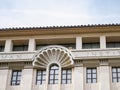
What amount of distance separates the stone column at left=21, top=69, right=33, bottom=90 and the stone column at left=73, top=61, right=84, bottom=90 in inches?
129

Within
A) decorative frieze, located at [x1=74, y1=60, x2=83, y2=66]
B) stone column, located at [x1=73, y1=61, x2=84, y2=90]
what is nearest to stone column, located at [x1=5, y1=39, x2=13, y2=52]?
decorative frieze, located at [x1=74, y1=60, x2=83, y2=66]

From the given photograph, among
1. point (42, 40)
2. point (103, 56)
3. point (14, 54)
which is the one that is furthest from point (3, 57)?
point (103, 56)

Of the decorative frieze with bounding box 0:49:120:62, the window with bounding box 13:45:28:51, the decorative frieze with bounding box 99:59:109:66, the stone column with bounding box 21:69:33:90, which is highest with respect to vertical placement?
the window with bounding box 13:45:28:51

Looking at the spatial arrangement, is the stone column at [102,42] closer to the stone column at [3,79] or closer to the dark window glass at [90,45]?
the dark window glass at [90,45]

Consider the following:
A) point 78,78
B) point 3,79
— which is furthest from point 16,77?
point 78,78

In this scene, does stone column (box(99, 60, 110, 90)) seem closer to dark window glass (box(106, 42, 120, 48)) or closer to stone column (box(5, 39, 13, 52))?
dark window glass (box(106, 42, 120, 48))

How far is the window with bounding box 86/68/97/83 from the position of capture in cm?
2638

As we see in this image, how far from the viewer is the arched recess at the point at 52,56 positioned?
27.2 m

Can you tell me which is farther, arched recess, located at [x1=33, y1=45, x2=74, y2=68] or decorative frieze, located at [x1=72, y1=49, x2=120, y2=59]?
arched recess, located at [x1=33, y1=45, x2=74, y2=68]

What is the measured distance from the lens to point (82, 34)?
28.0m

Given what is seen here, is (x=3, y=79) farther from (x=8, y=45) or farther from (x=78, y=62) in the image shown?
(x=78, y=62)

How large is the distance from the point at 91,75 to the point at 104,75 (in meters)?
1.07

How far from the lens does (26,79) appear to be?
26.8 meters

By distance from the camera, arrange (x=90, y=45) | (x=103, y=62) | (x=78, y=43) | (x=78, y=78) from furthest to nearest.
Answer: (x=90, y=45) < (x=78, y=43) < (x=103, y=62) < (x=78, y=78)
